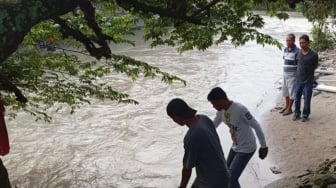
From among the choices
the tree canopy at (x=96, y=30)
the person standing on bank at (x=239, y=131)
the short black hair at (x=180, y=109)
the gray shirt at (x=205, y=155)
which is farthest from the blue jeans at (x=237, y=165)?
the short black hair at (x=180, y=109)

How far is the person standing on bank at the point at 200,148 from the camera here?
4.31 metres

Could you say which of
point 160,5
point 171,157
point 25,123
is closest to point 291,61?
point 171,157

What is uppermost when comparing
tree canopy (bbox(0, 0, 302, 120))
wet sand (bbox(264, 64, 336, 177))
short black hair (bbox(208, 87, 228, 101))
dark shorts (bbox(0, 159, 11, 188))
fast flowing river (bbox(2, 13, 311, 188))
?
tree canopy (bbox(0, 0, 302, 120))

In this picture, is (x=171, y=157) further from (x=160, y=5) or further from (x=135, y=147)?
(x=160, y=5)

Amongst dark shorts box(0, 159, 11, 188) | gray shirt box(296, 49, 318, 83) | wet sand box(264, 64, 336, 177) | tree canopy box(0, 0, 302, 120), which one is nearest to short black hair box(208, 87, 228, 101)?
tree canopy box(0, 0, 302, 120)

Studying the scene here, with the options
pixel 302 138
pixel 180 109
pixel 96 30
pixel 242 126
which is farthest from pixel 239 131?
pixel 302 138

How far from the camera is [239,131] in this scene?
5676 mm

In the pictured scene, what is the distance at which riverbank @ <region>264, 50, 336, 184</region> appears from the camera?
8.89 metres

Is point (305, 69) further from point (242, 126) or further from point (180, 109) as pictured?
point (180, 109)

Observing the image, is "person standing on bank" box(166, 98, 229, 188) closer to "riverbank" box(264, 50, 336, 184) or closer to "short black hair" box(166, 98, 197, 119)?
"short black hair" box(166, 98, 197, 119)

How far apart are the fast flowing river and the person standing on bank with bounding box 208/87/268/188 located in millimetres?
2864

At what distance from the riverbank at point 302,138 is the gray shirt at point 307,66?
1.30 m

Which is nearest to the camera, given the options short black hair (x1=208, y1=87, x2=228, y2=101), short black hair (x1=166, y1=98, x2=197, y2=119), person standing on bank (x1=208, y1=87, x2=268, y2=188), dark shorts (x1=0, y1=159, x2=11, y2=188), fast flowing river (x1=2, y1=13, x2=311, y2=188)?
short black hair (x1=166, y1=98, x2=197, y2=119)

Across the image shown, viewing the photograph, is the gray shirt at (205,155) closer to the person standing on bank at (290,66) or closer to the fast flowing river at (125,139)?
the fast flowing river at (125,139)
